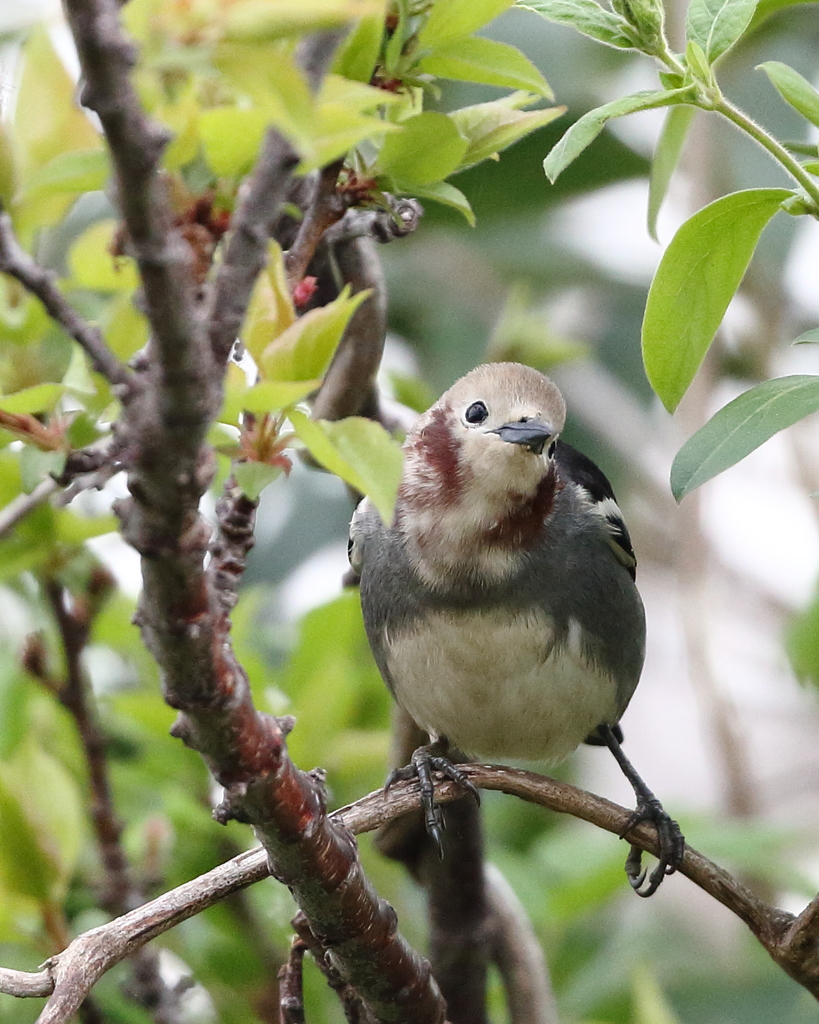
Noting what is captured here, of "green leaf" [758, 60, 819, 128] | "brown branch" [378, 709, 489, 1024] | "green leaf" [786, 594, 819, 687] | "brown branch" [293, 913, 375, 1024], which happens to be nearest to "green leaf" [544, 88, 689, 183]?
"green leaf" [758, 60, 819, 128]

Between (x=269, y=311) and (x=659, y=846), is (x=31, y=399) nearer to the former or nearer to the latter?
(x=269, y=311)

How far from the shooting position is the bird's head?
176 centimetres

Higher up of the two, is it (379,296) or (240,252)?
(379,296)

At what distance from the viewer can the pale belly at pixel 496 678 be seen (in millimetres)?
1924

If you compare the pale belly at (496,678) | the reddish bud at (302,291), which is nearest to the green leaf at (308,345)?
the reddish bud at (302,291)

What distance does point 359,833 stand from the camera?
1.28 m

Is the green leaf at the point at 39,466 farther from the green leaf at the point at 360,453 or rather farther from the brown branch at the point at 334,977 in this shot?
the brown branch at the point at 334,977

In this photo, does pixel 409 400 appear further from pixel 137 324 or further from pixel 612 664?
pixel 137 324

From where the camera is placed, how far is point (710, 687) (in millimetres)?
3279

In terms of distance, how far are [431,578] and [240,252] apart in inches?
49.5

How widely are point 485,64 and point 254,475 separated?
0.41 meters

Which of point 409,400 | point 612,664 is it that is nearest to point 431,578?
point 612,664

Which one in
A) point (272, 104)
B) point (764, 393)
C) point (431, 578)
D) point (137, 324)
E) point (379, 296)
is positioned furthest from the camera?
point (431, 578)

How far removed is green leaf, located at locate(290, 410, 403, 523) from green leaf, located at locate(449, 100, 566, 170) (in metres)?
0.42
